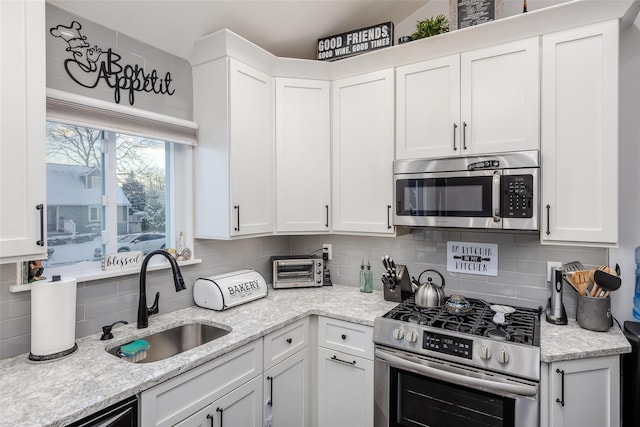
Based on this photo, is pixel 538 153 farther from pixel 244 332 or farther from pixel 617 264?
pixel 244 332

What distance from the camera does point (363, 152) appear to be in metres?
2.29

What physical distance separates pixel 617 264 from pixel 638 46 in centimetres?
113

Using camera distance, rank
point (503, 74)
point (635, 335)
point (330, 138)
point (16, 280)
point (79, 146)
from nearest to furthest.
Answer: point (16, 280)
point (635, 335)
point (79, 146)
point (503, 74)
point (330, 138)

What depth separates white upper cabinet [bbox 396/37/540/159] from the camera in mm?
1795

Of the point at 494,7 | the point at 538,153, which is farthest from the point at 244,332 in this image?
the point at 494,7

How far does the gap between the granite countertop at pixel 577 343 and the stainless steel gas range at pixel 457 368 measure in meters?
0.05

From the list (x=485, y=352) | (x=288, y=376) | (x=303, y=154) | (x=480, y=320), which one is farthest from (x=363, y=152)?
(x=288, y=376)

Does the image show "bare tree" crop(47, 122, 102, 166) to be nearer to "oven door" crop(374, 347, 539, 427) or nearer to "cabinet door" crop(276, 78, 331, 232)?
"cabinet door" crop(276, 78, 331, 232)

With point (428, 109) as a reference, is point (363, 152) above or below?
below

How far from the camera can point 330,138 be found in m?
2.41

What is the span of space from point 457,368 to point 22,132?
2011mm

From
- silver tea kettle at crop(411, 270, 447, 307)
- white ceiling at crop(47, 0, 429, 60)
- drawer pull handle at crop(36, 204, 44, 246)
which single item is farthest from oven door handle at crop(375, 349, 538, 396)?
white ceiling at crop(47, 0, 429, 60)

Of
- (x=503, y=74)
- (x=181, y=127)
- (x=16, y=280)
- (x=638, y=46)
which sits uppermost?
(x=638, y=46)

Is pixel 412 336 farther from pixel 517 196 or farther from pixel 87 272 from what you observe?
pixel 87 272
